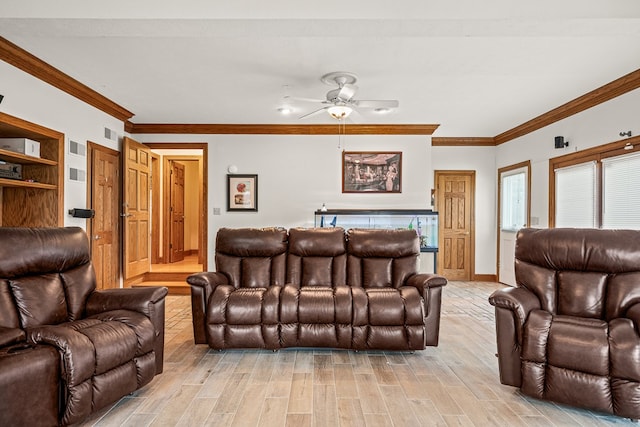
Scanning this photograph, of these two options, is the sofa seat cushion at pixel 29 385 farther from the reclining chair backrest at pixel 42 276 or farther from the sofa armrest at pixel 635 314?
the sofa armrest at pixel 635 314

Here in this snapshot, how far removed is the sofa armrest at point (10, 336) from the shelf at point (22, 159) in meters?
2.01

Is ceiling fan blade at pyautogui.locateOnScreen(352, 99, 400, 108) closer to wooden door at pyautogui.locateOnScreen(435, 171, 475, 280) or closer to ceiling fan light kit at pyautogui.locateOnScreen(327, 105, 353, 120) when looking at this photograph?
ceiling fan light kit at pyautogui.locateOnScreen(327, 105, 353, 120)

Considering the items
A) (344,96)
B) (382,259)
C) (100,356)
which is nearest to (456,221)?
(382,259)

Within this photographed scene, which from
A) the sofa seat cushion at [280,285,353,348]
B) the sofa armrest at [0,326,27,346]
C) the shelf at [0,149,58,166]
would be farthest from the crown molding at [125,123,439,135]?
the sofa armrest at [0,326,27,346]

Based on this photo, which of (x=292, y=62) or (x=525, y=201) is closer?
(x=292, y=62)

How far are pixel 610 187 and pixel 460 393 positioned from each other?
3.26 m

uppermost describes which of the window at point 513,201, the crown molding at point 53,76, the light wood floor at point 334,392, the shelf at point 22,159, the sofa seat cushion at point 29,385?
the crown molding at point 53,76

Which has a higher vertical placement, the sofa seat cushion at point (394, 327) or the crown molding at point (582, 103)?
the crown molding at point (582, 103)

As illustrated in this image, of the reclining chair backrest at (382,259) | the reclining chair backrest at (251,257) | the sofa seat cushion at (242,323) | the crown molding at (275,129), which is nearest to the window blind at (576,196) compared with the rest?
the crown molding at (275,129)

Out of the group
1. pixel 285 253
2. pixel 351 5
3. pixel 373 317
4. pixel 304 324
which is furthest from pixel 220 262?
pixel 351 5

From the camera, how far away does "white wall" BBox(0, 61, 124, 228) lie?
3.35m

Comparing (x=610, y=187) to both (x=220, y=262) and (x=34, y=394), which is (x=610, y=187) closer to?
(x=220, y=262)

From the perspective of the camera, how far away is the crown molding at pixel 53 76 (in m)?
3.23

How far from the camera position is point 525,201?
584 centimetres
